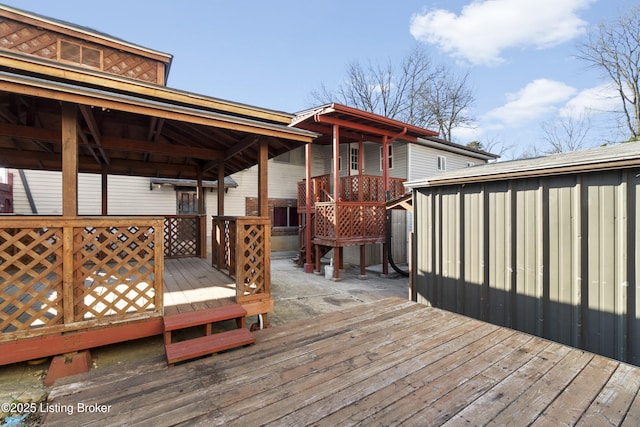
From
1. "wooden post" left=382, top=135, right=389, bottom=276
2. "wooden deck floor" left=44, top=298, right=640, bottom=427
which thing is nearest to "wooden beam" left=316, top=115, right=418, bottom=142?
"wooden post" left=382, top=135, right=389, bottom=276

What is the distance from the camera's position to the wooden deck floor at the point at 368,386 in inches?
74.0

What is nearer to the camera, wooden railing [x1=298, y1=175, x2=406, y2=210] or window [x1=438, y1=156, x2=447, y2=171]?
wooden railing [x1=298, y1=175, x2=406, y2=210]

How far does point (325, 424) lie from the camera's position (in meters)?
1.80

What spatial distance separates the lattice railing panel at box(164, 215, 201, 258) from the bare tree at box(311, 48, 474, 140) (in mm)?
16021

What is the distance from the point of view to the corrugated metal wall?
3.40m

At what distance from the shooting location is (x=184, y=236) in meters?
7.20

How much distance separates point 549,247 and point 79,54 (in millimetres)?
13010

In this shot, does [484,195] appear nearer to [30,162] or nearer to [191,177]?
[191,177]

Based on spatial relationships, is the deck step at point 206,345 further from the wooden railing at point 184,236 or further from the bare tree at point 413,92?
the bare tree at point 413,92

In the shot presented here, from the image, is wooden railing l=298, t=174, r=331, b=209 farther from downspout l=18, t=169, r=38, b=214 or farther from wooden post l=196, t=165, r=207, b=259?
downspout l=18, t=169, r=38, b=214

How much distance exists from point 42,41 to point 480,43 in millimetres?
19619

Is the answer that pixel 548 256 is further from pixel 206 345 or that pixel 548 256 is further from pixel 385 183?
pixel 385 183

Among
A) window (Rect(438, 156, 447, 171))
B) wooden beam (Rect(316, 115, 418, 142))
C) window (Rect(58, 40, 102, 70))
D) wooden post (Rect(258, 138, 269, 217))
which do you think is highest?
window (Rect(58, 40, 102, 70))

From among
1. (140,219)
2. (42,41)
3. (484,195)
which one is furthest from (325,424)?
(42,41)
